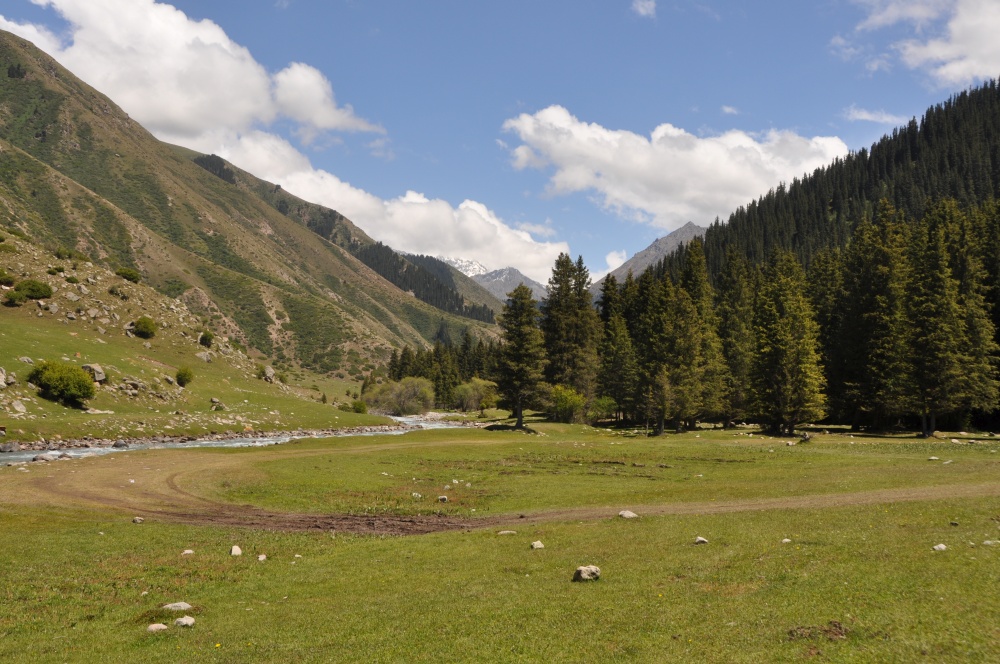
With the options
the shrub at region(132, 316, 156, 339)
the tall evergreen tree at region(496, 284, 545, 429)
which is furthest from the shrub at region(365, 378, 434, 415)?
the tall evergreen tree at region(496, 284, 545, 429)

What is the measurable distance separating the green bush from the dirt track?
26.8m

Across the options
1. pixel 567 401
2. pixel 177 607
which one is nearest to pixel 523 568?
pixel 177 607

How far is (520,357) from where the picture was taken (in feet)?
236

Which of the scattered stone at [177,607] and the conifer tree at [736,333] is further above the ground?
the conifer tree at [736,333]

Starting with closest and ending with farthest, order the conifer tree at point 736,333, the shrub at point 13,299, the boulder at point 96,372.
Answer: the boulder at point 96,372
the conifer tree at point 736,333
the shrub at point 13,299

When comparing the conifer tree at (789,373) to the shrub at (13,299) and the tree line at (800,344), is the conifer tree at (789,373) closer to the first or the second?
the tree line at (800,344)

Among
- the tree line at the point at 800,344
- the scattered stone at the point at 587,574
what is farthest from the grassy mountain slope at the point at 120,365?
the scattered stone at the point at 587,574

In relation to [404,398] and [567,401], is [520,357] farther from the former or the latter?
[404,398]

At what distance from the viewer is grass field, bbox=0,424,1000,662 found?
35.1 feet

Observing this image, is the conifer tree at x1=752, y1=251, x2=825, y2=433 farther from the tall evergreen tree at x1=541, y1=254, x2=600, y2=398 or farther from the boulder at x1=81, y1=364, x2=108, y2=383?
the boulder at x1=81, y1=364, x2=108, y2=383

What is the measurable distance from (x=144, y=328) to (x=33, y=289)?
13847 mm

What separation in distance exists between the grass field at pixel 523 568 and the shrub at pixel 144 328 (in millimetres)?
56547

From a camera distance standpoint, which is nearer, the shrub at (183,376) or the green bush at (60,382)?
the green bush at (60,382)

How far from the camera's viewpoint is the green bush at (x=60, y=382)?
56844 mm
